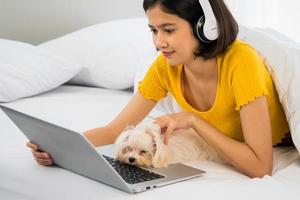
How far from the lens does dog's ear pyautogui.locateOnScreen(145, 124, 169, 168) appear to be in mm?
1264

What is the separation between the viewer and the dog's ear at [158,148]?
1.26m

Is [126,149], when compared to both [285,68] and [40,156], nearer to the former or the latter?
[40,156]

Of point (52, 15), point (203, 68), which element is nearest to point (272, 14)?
point (52, 15)

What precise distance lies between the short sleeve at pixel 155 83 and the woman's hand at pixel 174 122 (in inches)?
10.3

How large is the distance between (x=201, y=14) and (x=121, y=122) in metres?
0.40

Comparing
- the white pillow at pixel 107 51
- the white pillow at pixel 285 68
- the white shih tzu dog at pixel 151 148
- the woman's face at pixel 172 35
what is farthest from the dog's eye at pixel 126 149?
the white pillow at pixel 107 51

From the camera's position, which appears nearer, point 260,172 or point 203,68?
point 260,172

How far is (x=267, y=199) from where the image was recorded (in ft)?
3.58

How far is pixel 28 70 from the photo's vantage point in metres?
2.14

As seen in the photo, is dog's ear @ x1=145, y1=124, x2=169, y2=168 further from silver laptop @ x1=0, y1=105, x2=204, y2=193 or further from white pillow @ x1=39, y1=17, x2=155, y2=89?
white pillow @ x1=39, y1=17, x2=155, y2=89

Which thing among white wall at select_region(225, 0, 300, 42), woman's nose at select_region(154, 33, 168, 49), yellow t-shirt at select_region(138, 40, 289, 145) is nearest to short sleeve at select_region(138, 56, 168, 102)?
yellow t-shirt at select_region(138, 40, 289, 145)

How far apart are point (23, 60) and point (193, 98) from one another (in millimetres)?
944

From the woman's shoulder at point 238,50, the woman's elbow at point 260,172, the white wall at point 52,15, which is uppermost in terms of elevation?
the woman's shoulder at point 238,50

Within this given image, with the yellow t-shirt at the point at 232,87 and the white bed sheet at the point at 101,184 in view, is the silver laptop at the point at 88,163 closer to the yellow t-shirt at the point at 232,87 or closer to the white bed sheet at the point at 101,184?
the white bed sheet at the point at 101,184
